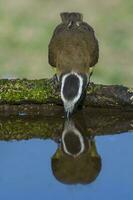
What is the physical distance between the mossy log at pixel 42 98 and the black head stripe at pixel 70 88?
0.25 ft

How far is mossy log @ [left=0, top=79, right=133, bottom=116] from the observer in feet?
21.2

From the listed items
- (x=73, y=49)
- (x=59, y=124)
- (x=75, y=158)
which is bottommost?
(x=73, y=49)

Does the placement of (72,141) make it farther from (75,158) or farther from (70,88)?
(70,88)

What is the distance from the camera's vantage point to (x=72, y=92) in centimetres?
673

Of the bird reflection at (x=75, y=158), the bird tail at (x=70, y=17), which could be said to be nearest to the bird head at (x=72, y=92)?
the bird reflection at (x=75, y=158)

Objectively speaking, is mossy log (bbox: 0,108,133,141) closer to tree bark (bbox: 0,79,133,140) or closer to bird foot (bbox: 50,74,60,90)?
tree bark (bbox: 0,79,133,140)

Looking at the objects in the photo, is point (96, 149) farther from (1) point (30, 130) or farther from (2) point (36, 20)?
(2) point (36, 20)

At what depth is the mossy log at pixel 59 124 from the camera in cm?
627

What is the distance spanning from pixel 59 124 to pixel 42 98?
0.25m

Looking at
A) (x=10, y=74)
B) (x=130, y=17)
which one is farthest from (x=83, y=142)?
(x=130, y=17)

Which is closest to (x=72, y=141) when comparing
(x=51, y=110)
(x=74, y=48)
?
(x=51, y=110)

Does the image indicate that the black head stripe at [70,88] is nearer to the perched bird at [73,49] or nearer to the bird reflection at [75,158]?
the bird reflection at [75,158]

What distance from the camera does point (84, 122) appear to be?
644cm

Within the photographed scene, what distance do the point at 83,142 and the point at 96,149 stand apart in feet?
0.66
